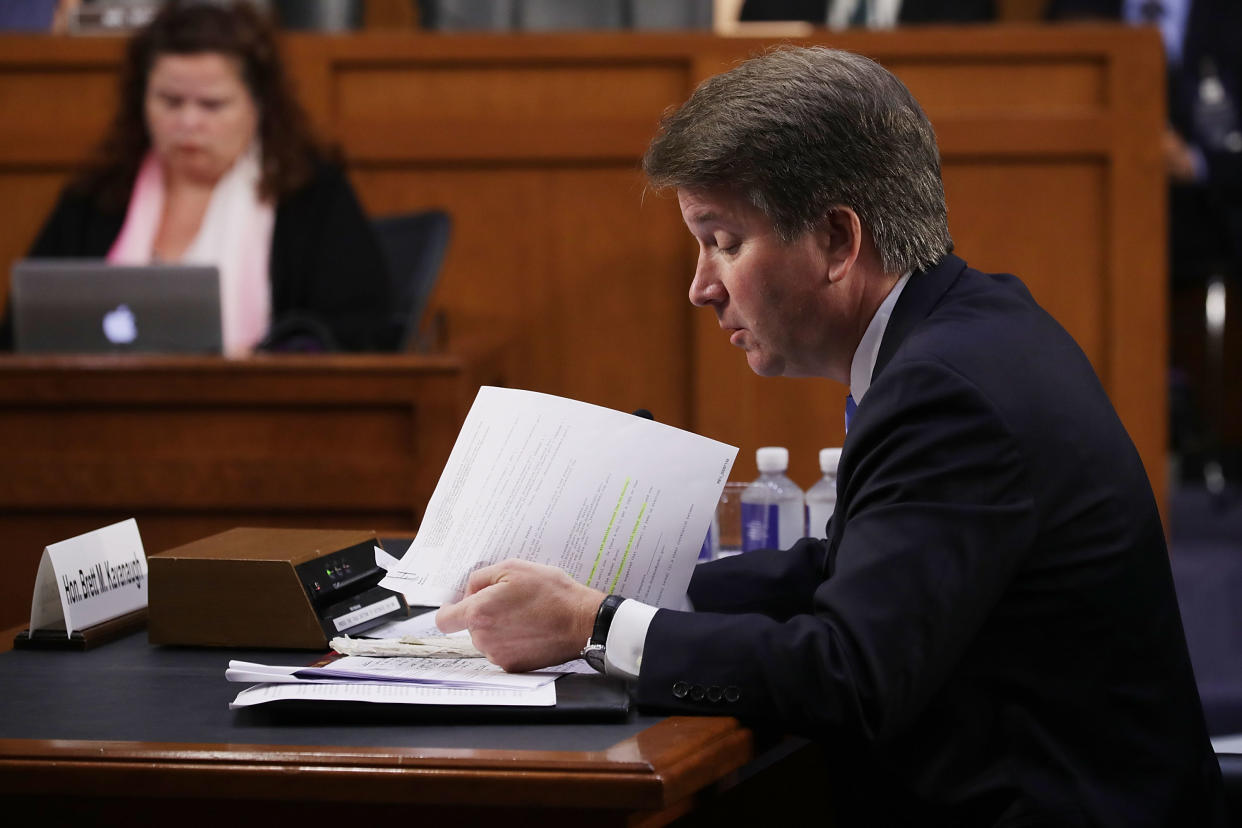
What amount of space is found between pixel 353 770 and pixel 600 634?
0.81 ft

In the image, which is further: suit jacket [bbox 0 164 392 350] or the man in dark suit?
suit jacket [bbox 0 164 392 350]

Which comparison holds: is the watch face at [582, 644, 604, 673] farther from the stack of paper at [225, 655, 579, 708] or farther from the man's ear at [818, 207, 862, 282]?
the man's ear at [818, 207, 862, 282]

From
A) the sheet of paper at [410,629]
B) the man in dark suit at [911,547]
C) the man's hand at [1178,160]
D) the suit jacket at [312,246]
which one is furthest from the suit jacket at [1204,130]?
the sheet of paper at [410,629]

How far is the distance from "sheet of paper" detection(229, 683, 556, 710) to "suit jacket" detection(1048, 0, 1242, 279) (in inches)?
158

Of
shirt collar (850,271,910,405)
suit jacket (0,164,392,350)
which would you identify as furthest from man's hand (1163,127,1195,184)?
shirt collar (850,271,910,405)

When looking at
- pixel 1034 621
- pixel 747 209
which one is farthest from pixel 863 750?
pixel 747 209

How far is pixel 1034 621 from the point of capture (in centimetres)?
112

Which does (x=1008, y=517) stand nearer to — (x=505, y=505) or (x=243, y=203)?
(x=505, y=505)

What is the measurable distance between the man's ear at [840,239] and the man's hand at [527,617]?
367 millimetres

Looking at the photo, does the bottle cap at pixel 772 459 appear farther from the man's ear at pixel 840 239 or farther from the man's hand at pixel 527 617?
the man's hand at pixel 527 617

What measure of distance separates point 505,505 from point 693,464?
0.17 m

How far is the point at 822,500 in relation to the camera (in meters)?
1.71

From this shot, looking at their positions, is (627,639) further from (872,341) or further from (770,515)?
(770,515)

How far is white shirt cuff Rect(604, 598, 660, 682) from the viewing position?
1.09 meters
